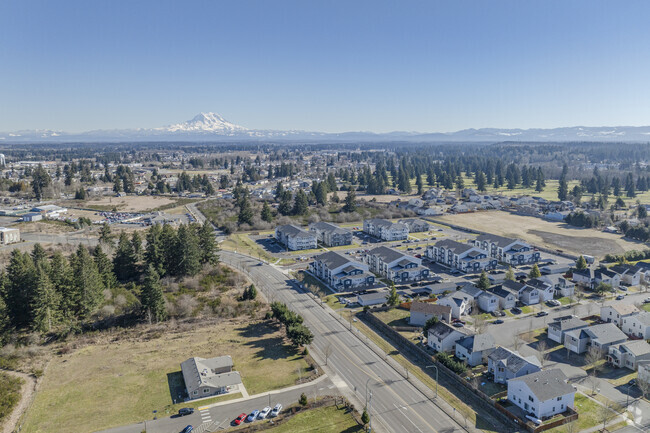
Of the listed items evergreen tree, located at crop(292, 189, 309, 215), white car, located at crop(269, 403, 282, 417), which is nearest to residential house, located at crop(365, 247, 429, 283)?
white car, located at crop(269, 403, 282, 417)

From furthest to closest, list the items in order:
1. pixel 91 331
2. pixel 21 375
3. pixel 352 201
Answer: pixel 352 201 → pixel 91 331 → pixel 21 375

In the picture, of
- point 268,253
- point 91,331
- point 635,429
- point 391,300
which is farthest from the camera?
point 268,253

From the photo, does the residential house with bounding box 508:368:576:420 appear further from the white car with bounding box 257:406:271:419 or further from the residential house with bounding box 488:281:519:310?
the residential house with bounding box 488:281:519:310

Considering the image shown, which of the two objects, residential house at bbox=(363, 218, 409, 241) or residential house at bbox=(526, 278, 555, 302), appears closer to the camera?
residential house at bbox=(526, 278, 555, 302)

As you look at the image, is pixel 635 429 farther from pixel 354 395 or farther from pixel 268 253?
pixel 268 253

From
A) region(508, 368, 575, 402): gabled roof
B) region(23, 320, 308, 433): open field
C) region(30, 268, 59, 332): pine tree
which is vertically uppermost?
region(30, 268, 59, 332): pine tree

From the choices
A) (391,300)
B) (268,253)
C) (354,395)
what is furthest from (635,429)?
(268,253)

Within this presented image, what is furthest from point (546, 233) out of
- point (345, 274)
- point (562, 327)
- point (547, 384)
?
point (547, 384)

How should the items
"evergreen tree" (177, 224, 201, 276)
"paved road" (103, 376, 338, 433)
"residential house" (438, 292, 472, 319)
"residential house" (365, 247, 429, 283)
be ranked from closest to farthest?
"paved road" (103, 376, 338, 433) < "residential house" (438, 292, 472, 319) < "evergreen tree" (177, 224, 201, 276) < "residential house" (365, 247, 429, 283)

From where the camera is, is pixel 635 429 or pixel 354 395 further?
pixel 354 395
